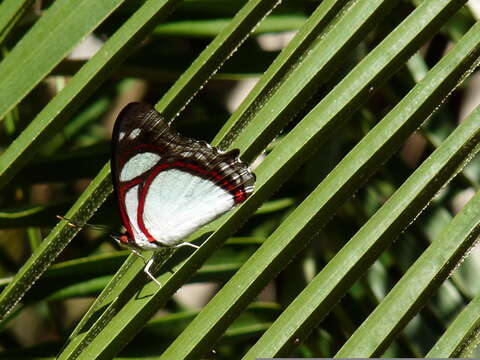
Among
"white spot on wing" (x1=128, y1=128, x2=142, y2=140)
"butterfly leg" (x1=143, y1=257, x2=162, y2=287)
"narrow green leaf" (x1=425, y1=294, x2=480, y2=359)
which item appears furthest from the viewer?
"white spot on wing" (x1=128, y1=128, x2=142, y2=140)

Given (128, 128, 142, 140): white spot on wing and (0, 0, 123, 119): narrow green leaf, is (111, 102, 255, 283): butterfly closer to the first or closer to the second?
(128, 128, 142, 140): white spot on wing

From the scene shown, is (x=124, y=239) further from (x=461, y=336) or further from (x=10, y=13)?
(x=461, y=336)

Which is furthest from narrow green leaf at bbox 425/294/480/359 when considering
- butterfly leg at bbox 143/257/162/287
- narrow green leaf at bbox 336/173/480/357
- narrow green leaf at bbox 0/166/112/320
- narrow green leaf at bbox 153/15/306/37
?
narrow green leaf at bbox 153/15/306/37

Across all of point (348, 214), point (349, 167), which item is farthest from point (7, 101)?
point (348, 214)

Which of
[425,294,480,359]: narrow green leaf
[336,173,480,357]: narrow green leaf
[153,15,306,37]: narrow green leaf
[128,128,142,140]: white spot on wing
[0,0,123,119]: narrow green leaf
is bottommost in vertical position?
[425,294,480,359]: narrow green leaf

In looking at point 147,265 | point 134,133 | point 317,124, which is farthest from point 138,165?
point 317,124

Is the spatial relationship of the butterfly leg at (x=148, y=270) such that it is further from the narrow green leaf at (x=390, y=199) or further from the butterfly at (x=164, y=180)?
the narrow green leaf at (x=390, y=199)

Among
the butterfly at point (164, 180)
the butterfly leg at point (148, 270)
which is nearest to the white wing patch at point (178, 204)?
the butterfly at point (164, 180)
